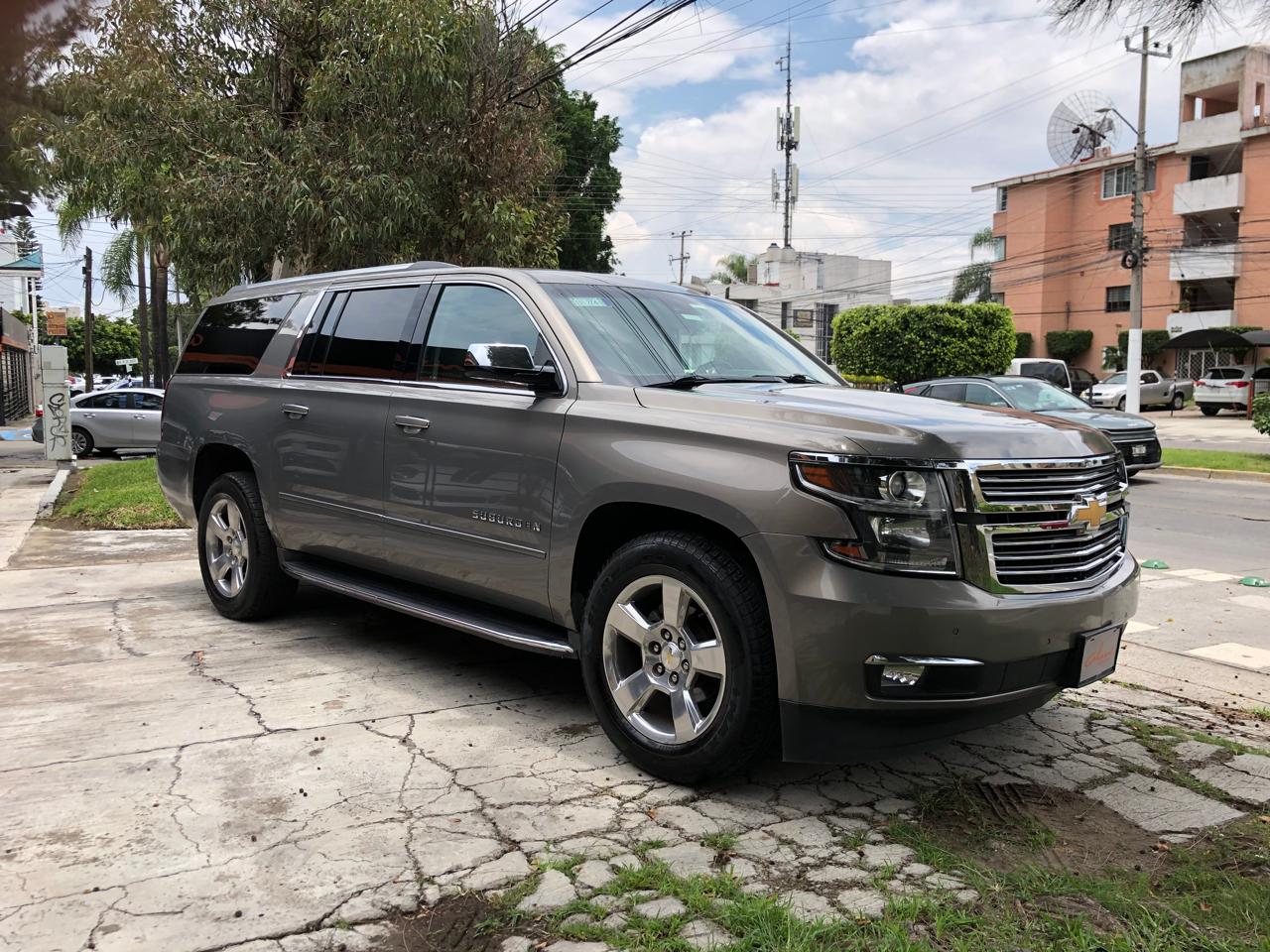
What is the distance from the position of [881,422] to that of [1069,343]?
47914mm

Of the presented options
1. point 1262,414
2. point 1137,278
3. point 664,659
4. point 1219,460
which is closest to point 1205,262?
point 1137,278

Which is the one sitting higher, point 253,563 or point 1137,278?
point 1137,278

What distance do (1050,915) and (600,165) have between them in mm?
41344

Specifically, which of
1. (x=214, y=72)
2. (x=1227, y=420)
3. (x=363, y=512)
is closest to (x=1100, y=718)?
(x=363, y=512)

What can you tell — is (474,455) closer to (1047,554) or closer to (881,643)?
(881,643)

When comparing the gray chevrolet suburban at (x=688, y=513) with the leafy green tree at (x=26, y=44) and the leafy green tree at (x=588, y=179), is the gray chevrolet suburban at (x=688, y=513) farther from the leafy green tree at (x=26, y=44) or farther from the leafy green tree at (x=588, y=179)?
the leafy green tree at (x=588, y=179)

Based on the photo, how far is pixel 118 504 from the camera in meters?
11.8

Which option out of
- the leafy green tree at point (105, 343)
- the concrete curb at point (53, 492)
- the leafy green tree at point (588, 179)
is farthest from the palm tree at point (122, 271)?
the leafy green tree at point (105, 343)

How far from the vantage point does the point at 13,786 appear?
3.68 metres

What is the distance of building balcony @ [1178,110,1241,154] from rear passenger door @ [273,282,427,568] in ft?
147

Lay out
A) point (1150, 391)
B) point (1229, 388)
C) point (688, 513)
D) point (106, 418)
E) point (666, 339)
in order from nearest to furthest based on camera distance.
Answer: point (688, 513)
point (666, 339)
point (106, 418)
point (1229, 388)
point (1150, 391)

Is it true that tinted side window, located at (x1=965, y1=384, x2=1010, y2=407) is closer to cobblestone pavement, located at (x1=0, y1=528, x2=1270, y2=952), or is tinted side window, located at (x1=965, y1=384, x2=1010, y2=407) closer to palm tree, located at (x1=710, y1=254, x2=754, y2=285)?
cobblestone pavement, located at (x1=0, y1=528, x2=1270, y2=952)

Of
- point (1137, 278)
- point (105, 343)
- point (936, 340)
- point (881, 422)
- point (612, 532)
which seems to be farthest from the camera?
point (105, 343)

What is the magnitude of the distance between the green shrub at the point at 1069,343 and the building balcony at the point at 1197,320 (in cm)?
421
